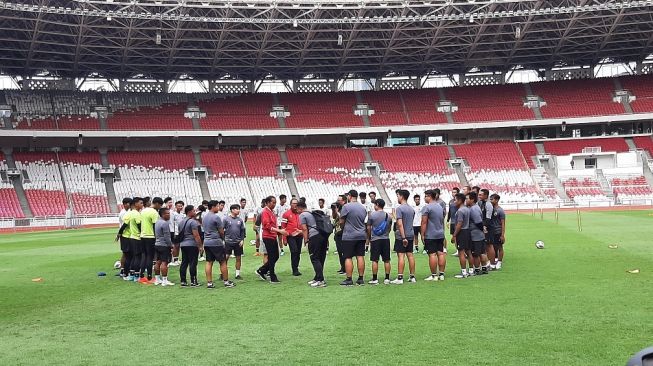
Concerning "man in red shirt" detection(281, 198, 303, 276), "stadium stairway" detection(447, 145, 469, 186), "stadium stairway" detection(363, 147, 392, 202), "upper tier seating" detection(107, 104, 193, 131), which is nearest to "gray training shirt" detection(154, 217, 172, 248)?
"man in red shirt" detection(281, 198, 303, 276)

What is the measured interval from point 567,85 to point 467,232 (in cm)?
5011

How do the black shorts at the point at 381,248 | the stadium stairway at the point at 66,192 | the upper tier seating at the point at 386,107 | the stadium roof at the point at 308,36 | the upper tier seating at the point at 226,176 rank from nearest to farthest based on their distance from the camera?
the black shorts at the point at 381,248, the stadium roof at the point at 308,36, the stadium stairway at the point at 66,192, the upper tier seating at the point at 226,176, the upper tier seating at the point at 386,107

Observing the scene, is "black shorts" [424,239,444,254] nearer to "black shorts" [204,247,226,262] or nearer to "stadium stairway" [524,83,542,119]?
"black shorts" [204,247,226,262]

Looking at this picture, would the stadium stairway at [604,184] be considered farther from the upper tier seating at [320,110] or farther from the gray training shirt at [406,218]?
the gray training shirt at [406,218]

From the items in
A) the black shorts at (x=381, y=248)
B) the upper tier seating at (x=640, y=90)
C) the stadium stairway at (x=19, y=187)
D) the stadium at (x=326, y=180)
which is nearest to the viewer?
the stadium at (x=326, y=180)

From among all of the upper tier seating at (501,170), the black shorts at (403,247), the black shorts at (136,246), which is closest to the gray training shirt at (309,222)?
the black shorts at (403,247)

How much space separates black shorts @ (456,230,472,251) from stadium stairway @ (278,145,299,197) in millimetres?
37694

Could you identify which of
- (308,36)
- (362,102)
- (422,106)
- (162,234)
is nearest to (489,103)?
(422,106)

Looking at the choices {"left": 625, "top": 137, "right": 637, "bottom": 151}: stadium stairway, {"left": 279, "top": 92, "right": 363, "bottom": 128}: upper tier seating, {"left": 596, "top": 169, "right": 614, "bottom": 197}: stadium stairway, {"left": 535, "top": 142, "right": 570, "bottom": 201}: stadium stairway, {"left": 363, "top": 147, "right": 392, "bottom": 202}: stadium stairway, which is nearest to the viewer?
{"left": 596, "top": 169, "right": 614, "bottom": 197}: stadium stairway

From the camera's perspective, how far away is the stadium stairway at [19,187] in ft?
149

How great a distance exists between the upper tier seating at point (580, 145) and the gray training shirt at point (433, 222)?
151 ft

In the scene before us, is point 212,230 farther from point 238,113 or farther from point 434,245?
point 238,113

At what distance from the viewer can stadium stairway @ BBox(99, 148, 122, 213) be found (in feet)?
158

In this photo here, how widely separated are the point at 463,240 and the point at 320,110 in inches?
1827
